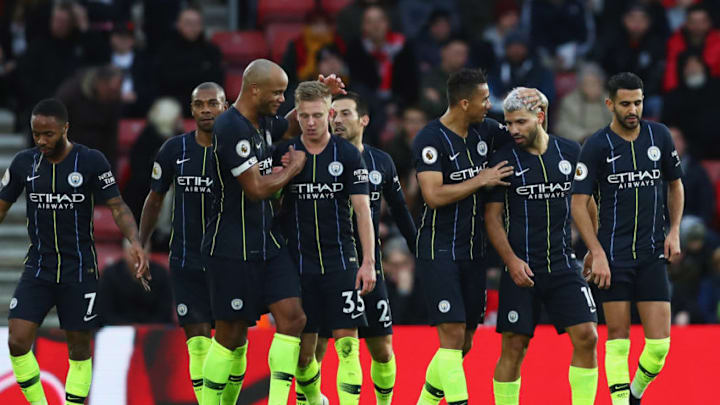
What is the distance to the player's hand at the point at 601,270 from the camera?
9.63 metres


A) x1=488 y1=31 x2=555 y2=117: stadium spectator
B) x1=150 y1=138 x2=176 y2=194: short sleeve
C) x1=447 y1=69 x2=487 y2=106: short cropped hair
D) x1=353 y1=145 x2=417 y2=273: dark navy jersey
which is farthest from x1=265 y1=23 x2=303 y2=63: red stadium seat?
x1=447 y1=69 x2=487 y2=106: short cropped hair

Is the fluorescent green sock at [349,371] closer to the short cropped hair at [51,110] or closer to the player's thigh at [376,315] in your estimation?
the player's thigh at [376,315]

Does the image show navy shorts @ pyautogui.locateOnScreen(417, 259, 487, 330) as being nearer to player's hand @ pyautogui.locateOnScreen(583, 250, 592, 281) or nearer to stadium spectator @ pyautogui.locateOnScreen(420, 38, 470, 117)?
player's hand @ pyautogui.locateOnScreen(583, 250, 592, 281)

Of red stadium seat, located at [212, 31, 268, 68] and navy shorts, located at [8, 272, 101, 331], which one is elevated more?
red stadium seat, located at [212, 31, 268, 68]

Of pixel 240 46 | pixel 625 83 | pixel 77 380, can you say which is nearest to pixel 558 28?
pixel 240 46

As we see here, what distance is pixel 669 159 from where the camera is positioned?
32.4ft

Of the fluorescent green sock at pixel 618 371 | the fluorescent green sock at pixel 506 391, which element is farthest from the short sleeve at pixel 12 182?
the fluorescent green sock at pixel 618 371

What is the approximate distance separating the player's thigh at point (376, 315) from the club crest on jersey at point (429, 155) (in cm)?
105

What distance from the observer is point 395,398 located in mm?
11148

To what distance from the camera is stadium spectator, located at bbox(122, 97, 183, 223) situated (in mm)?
13961

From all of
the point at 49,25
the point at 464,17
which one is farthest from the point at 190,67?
the point at 464,17

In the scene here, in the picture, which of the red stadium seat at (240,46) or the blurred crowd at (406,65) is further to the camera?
the red stadium seat at (240,46)

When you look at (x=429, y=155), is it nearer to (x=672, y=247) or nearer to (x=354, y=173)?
(x=354, y=173)

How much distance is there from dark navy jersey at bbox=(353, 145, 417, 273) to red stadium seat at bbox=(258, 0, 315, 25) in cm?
683
